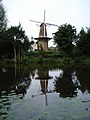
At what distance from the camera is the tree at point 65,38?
5900 cm

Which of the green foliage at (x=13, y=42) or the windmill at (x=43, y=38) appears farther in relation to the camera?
the windmill at (x=43, y=38)

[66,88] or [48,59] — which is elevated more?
[48,59]

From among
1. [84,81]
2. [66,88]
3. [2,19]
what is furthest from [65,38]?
[66,88]

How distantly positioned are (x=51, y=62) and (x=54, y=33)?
11282 millimetres

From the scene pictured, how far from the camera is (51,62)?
173ft

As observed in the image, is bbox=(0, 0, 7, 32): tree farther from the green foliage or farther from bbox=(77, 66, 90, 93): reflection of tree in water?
bbox=(77, 66, 90, 93): reflection of tree in water

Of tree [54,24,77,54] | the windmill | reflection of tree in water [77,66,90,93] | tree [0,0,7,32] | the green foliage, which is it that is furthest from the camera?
the windmill

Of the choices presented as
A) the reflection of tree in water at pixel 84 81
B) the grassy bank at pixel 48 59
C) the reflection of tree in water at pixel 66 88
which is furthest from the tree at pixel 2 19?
the reflection of tree in water at pixel 66 88

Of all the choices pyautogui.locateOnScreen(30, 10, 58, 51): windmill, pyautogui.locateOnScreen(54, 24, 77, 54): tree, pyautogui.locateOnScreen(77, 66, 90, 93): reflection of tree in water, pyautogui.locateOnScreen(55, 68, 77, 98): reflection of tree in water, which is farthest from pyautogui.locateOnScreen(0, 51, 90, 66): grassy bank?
pyautogui.locateOnScreen(55, 68, 77, 98): reflection of tree in water

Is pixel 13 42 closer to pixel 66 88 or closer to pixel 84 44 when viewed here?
pixel 84 44

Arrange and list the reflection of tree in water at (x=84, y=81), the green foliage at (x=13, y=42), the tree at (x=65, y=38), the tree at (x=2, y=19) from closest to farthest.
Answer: the reflection of tree in water at (x=84, y=81)
the tree at (x=2, y=19)
the green foliage at (x=13, y=42)
the tree at (x=65, y=38)

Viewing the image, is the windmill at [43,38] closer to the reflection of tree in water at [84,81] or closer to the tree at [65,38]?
the tree at [65,38]

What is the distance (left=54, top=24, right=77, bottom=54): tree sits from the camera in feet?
194

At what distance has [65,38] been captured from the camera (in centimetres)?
5862
